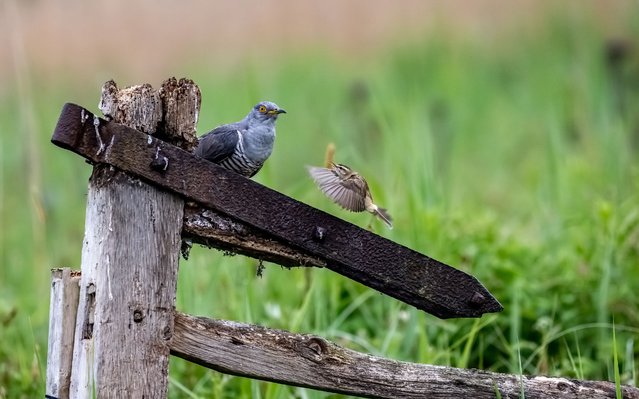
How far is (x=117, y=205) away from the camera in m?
2.54

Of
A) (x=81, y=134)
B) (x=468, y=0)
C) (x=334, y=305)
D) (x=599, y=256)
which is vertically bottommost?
(x=81, y=134)

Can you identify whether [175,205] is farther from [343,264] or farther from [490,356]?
[490,356]

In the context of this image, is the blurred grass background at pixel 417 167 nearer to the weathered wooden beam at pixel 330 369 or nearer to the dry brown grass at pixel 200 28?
the dry brown grass at pixel 200 28

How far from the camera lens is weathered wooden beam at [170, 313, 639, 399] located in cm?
266

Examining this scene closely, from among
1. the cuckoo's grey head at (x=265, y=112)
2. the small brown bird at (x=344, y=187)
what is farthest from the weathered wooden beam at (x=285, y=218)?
the cuckoo's grey head at (x=265, y=112)

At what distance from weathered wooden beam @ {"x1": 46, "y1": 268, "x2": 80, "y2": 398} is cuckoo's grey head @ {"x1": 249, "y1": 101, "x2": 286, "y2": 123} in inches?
35.6

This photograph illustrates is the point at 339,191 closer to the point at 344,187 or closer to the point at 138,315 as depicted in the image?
the point at 344,187

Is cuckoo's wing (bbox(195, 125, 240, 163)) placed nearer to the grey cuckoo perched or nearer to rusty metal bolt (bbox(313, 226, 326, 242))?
the grey cuckoo perched

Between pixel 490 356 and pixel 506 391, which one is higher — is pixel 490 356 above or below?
above

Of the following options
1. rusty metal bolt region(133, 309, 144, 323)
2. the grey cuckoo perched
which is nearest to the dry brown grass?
the grey cuckoo perched

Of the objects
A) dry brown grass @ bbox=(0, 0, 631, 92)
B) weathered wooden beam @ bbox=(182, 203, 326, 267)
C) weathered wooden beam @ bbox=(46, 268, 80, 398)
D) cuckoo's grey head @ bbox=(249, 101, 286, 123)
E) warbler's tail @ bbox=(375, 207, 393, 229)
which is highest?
dry brown grass @ bbox=(0, 0, 631, 92)

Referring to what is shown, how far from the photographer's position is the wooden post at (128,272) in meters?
2.54

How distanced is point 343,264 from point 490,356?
2.40 metres

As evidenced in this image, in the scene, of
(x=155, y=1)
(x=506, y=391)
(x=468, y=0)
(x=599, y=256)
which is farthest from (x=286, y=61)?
(x=506, y=391)
